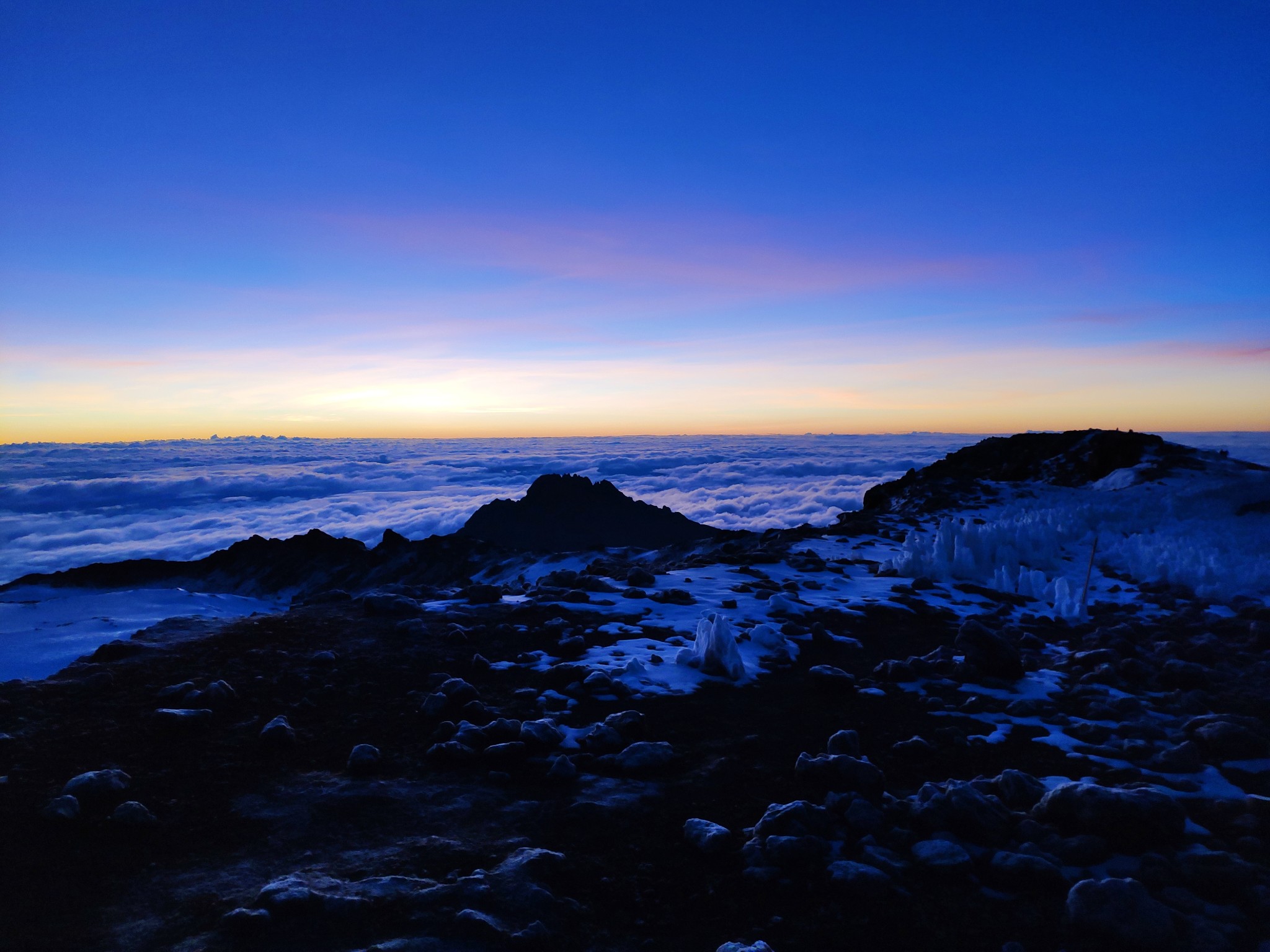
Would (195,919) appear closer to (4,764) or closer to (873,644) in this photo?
(4,764)

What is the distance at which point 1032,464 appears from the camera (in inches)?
Answer: 1304

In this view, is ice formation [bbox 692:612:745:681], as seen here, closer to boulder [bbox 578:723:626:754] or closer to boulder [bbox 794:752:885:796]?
boulder [bbox 578:723:626:754]

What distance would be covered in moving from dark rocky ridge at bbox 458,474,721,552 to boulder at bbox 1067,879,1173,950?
136ft

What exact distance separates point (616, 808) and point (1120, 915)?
2.78 m

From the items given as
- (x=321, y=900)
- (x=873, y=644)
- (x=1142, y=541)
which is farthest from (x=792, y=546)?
(x=321, y=900)

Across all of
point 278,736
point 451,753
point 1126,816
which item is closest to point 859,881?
point 1126,816

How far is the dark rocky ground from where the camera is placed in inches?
135

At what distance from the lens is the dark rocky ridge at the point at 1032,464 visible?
26.0 metres

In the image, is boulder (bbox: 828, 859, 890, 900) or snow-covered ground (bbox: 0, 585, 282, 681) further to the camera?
snow-covered ground (bbox: 0, 585, 282, 681)

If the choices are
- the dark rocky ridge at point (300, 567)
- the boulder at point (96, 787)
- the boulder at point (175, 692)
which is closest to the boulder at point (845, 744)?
the boulder at point (96, 787)

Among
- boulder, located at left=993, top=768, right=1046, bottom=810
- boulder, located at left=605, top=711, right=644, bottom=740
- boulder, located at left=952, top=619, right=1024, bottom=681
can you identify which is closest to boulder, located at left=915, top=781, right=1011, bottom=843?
boulder, located at left=993, top=768, right=1046, bottom=810

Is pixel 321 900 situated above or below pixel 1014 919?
above

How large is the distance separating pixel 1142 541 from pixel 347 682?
18.7 m

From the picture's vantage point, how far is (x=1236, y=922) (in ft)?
11.3
